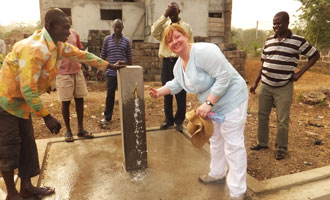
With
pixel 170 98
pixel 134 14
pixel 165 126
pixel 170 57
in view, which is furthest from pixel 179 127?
pixel 134 14

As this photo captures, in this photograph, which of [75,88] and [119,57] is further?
[119,57]

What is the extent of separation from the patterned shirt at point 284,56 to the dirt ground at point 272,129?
3.46ft

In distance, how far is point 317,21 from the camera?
523 inches

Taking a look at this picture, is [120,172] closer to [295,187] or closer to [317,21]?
[295,187]

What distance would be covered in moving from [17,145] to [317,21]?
1514cm

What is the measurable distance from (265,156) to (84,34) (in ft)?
45.0

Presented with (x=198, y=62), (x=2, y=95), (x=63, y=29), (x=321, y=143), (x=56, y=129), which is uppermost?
(x=63, y=29)

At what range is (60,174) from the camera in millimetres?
2916

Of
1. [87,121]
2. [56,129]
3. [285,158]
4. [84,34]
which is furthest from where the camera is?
[84,34]

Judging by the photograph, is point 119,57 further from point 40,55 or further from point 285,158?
point 285,158

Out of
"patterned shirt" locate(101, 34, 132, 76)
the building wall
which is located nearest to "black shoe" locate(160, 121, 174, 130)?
"patterned shirt" locate(101, 34, 132, 76)

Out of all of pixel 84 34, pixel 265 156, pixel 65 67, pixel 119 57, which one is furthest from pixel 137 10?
pixel 265 156

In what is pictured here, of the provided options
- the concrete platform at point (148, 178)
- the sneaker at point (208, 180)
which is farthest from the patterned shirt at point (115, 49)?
the sneaker at point (208, 180)

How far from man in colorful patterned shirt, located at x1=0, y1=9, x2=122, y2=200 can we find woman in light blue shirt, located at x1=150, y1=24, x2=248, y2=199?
0.99 metres
